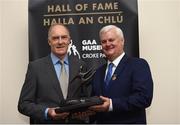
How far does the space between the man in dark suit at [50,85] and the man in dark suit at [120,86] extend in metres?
0.17

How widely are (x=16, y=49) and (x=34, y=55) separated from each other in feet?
0.96

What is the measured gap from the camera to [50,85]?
1.89 meters

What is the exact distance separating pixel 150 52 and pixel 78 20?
0.63 m

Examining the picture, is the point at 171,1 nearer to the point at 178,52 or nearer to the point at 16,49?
the point at 178,52

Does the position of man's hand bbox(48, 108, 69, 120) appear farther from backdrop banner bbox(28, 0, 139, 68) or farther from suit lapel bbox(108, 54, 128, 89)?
backdrop banner bbox(28, 0, 139, 68)

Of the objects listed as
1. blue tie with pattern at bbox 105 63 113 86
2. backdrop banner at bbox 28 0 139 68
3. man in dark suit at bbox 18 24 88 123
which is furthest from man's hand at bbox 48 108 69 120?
backdrop banner at bbox 28 0 139 68

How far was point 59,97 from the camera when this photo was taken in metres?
1.88

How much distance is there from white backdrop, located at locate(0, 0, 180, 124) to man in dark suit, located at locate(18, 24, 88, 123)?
2.18ft

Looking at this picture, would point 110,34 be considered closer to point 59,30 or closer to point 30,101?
point 59,30

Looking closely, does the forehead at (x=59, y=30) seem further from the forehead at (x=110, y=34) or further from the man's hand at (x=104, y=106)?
the man's hand at (x=104, y=106)

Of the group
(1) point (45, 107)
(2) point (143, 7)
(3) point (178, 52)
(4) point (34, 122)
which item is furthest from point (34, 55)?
(3) point (178, 52)

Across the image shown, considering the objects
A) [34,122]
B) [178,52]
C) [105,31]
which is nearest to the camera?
[105,31]

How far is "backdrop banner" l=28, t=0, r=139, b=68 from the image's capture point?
7.72 feet

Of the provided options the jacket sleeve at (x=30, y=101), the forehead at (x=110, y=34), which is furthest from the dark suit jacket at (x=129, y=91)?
the jacket sleeve at (x=30, y=101)
